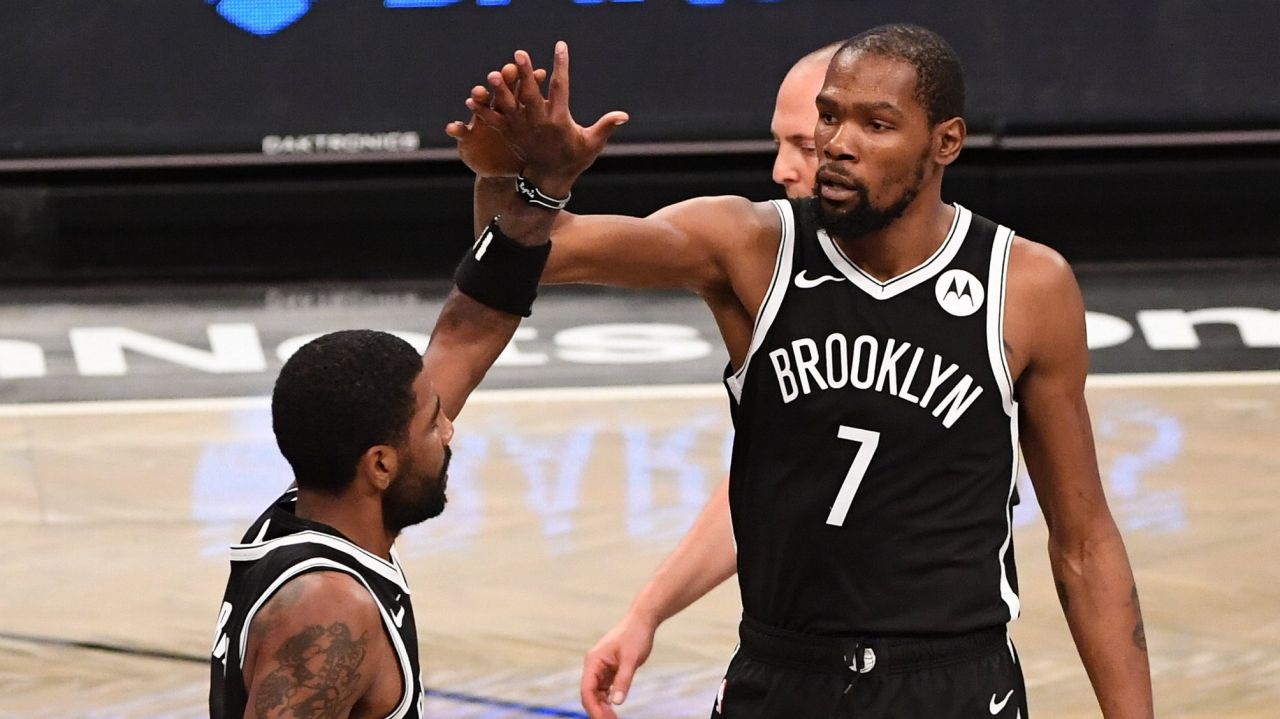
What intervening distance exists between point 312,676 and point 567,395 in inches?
181

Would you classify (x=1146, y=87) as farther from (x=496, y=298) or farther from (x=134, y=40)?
(x=496, y=298)

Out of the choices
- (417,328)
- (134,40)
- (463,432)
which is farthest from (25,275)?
(463,432)

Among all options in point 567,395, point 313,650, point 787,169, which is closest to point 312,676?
point 313,650

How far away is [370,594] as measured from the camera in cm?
220

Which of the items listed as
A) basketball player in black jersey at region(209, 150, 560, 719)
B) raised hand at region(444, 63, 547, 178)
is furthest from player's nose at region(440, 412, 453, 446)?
raised hand at region(444, 63, 547, 178)

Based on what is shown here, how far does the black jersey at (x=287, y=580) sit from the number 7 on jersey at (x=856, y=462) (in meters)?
0.64

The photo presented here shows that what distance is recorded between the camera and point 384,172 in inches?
314

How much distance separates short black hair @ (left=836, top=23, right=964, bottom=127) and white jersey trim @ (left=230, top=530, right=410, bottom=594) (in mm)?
949

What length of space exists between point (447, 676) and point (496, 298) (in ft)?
6.65

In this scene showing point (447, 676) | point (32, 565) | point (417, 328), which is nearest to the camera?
point (447, 676)

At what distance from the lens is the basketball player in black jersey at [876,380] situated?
2607mm

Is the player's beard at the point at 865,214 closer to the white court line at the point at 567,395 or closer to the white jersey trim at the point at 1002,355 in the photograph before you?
the white jersey trim at the point at 1002,355

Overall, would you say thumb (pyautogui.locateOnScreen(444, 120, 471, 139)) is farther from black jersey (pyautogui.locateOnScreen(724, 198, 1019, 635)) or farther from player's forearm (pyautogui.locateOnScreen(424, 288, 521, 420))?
black jersey (pyautogui.locateOnScreen(724, 198, 1019, 635))

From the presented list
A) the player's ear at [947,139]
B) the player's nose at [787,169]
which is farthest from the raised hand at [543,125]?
the player's nose at [787,169]
